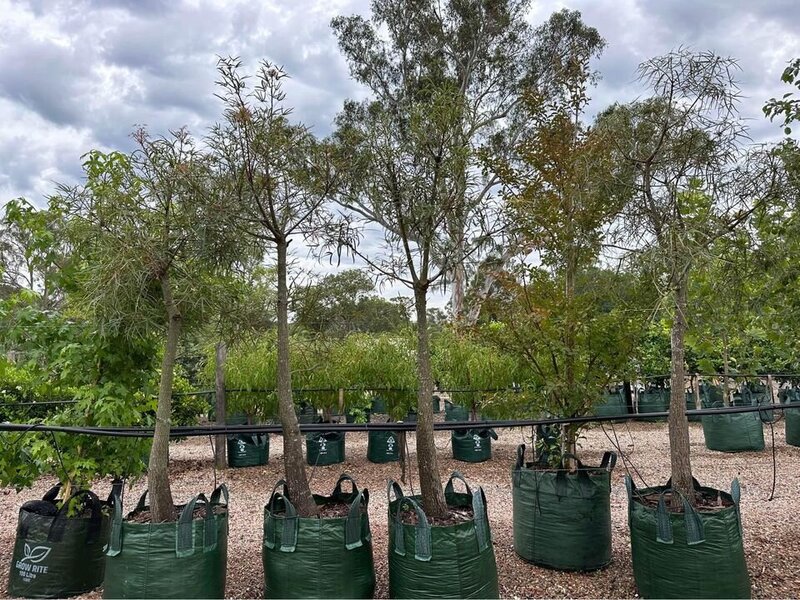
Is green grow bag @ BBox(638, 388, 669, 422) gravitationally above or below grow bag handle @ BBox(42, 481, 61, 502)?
below

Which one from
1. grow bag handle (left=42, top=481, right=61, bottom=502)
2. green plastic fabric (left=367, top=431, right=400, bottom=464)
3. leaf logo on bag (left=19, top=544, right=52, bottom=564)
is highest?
grow bag handle (left=42, top=481, right=61, bottom=502)

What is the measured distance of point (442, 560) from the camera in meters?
2.32

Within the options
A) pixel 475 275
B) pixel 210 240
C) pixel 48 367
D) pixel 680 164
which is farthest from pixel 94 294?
pixel 680 164

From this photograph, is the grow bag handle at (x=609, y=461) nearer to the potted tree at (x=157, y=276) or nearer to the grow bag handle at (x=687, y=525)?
the grow bag handle at (x=687, y=525)

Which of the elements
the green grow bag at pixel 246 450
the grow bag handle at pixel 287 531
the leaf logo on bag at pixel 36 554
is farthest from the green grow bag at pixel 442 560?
the green grow bag at pixel 246 450

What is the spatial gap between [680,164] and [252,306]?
2457 mm

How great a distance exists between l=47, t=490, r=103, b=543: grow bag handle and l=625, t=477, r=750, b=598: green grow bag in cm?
279

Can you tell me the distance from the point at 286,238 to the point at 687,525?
7.75 ft

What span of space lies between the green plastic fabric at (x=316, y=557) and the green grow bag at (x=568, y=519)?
1135 millimetres

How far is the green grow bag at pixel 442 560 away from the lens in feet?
7.61

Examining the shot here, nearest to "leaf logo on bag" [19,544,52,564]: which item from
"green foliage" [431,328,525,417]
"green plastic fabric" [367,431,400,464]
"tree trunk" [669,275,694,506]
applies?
"tree trunk" [669,275,694,506]

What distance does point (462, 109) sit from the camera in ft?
9.20

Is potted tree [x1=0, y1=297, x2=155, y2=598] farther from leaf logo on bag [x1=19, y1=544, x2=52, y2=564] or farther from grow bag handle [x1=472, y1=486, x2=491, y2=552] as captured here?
grow bag handle [x1=472, y1=486, x2=491, y2=552]

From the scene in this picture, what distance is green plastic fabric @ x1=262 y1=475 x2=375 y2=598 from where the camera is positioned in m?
2.36
